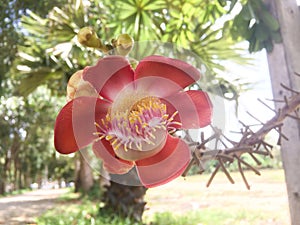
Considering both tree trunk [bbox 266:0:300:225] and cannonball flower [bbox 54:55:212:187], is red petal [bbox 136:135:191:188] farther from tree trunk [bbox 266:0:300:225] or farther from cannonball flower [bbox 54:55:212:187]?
tree trunk [bbox 266:0:300:225]

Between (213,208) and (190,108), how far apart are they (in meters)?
3.76

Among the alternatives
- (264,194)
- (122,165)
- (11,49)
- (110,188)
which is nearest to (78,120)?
(122,165)

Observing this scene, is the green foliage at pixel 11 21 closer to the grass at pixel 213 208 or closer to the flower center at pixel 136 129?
the grass at pixel 213 208

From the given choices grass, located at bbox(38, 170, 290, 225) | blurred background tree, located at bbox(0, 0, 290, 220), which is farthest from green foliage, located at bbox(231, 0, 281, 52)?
grass, located at bbox(38, 170, 290, 225)

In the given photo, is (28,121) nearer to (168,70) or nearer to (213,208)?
(213,208)

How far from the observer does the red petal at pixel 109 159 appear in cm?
16

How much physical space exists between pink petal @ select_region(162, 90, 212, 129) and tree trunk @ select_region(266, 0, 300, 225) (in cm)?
40

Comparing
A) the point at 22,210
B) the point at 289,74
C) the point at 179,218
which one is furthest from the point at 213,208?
the point at 289,74

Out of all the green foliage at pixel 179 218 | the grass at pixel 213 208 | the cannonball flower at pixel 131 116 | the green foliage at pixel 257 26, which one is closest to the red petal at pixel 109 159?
the cannonball flower at pixel 131 116

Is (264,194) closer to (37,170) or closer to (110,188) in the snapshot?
(110,188)

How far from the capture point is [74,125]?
0.49ft

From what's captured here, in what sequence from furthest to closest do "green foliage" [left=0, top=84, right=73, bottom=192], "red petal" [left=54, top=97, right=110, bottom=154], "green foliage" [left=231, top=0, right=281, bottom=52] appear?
"green foliage" [left=0, top=84, right=73, bottom=192] → "green foliage" [left=231, top=0, right=281, bottom=52] → "red petal" [left=54, top=97, right=110, bottom=154]

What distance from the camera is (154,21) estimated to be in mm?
931

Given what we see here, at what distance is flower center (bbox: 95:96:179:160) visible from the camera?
15 centimetres
